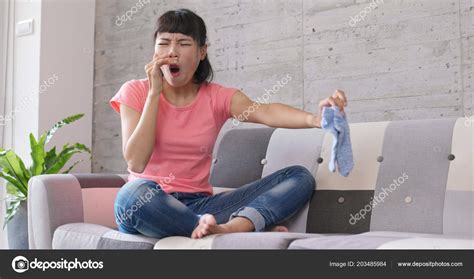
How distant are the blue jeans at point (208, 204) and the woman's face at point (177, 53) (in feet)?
1.17

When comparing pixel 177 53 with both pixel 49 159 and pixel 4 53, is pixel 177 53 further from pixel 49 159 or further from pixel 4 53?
pixel 4 53

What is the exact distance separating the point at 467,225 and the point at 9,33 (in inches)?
106

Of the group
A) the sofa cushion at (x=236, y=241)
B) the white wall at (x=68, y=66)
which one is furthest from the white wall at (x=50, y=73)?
the sofa cushion at (x=236, y=241)

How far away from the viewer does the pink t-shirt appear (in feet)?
6.26

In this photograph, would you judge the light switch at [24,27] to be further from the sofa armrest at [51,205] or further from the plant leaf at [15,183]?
the sofa armrest at [51,205]

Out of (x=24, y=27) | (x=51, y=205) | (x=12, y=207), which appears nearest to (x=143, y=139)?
(x=51, y=205)

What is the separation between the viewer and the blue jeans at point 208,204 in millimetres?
1627

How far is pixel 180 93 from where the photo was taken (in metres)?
2.02

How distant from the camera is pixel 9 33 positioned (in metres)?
3.46

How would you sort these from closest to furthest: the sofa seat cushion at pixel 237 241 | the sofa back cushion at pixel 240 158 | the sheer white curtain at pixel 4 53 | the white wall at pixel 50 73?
1. the sofa seat cushion at pixel 237 241
2. the sofa back cushion at pixel 240 158
3. the white wall at pixel 50 73
4. the sheer white curtain at pixel 4 53

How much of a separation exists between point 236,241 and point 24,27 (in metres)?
2.35

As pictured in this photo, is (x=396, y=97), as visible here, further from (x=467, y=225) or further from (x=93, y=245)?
(x=93, y=245)

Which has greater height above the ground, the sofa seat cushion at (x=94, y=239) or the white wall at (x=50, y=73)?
the white wall at (x=50, y=73)
